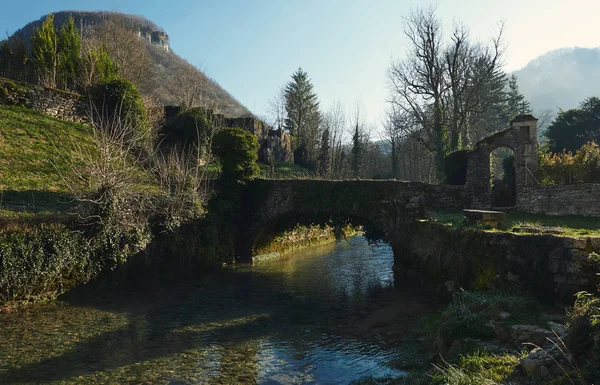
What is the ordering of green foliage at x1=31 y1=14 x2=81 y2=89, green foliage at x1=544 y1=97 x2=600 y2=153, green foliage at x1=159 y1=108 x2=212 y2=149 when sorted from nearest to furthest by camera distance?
green foliage at x1=31 y1=14 x2=81 y2=89, green foliage at x1=159 y1=108 x2=212 y2=149, green foliage at x1=544 y1=97 x2=600 y2=153

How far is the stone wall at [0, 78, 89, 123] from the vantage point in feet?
73.8

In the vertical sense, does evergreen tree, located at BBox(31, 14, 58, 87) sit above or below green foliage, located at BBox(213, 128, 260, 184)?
above

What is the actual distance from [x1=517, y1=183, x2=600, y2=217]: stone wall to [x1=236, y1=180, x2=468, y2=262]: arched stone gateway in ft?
8.76

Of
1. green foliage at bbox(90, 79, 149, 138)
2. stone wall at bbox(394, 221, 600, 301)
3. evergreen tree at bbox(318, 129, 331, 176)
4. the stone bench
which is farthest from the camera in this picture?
evergreen tree at bbox(318, 129, 331, 176)

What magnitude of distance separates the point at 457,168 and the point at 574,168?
19.8 ft

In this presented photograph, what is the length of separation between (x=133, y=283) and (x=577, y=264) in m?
14.4

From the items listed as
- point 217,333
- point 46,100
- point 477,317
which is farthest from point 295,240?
point 477,317

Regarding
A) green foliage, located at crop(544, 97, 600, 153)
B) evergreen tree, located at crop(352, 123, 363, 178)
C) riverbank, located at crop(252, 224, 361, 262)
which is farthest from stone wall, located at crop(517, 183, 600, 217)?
evergreen tree, located at crop(352, 123, 363, 178)

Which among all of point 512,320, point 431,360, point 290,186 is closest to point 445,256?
point 512,320

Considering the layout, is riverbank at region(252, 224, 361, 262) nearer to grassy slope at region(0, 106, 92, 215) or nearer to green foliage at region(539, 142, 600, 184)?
green foliage at region(539, 142, 600, 184)

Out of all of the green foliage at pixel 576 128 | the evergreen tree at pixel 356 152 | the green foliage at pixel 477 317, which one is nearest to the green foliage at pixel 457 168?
the green foliage at pixel 576 128

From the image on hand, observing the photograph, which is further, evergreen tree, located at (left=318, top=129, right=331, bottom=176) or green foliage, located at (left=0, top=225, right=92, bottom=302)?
evergreen tree, located at (left=318, top=129, right=331, bottom=176)

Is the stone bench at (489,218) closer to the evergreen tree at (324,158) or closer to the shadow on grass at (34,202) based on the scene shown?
the shadow on grass at (34,202)

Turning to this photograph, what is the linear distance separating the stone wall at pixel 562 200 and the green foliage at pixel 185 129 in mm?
20047
